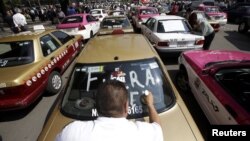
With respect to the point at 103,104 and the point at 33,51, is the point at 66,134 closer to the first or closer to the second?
the point at 103,104

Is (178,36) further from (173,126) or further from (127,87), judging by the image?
(173,126)

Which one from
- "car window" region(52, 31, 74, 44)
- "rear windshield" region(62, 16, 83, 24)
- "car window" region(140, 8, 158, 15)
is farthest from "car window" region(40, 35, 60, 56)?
"car window" region(140, 8, 158, 15)

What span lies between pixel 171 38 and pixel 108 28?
302 cm

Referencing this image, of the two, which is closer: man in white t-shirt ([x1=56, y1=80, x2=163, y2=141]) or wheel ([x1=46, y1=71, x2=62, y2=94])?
man in white t-shirt ([x1=56, y1=80, x2=163, y2=141])

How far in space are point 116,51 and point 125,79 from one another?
595 mm

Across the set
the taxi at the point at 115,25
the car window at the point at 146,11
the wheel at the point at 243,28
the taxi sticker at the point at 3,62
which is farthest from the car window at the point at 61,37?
the wheel at the point at 243,28

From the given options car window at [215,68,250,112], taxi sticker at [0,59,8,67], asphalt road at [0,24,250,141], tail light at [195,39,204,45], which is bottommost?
asphalt road at [0,24,250,141]

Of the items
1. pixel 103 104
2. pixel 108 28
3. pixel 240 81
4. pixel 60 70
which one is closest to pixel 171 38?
pixel 108 28

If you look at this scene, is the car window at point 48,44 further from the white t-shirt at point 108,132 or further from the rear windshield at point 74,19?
the rear windshield at point 74,19

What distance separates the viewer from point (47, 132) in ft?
8.17

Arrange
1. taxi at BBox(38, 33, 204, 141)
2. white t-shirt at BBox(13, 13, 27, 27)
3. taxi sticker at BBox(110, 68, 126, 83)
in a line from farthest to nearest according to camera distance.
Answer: white t-shirt at BBox(13, 13, 27, 27) < taxi sticker at BBox(110, 68, 126, 83) < taxi at BBox(38, 33, 204, 141)

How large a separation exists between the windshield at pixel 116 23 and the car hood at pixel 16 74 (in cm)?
492

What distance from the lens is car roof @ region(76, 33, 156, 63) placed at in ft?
10.0

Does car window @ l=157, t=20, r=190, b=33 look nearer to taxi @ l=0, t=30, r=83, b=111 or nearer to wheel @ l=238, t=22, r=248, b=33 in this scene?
taxi @ l=0, t=30, r=83, b=111
